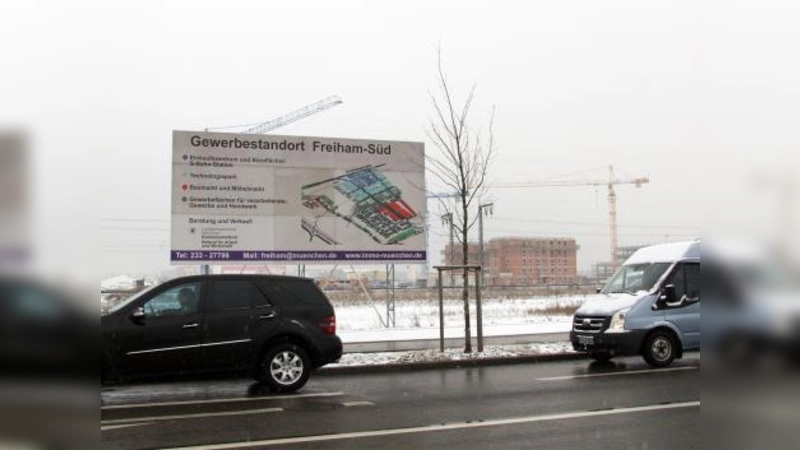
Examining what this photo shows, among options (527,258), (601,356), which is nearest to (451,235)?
(527,258)

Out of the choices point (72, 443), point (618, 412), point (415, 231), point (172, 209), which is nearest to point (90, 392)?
point (72, 443)

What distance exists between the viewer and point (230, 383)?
37.7 ft

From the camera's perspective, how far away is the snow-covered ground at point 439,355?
44.2ft

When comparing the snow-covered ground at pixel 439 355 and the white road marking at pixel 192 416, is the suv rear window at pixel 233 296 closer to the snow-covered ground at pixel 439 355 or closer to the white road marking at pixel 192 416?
the white road marking at pixel 192 416

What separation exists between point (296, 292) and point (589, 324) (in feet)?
18.4

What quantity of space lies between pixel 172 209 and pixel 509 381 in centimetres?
944

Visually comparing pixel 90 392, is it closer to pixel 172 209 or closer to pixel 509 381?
pixel 509 381

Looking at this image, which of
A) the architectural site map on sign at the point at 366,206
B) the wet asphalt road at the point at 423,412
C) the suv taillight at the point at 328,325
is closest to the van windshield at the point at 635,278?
the wet asphalt road at the point at 423,412

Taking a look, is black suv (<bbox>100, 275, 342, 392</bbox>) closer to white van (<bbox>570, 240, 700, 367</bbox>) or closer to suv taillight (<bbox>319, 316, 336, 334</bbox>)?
suv taillight (<bbox>319, 316, 336, 334</bbox>)

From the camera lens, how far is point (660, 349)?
12.6m

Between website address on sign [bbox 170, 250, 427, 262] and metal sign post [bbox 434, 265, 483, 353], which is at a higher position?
website address on sign [bbox 170, 250, 427, 262]

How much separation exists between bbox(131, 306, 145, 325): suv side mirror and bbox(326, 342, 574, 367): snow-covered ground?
13.8ft

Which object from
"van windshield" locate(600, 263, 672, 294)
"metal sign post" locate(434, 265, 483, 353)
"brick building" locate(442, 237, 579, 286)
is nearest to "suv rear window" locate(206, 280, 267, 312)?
"metal sign post" locate(434, 265, 483, 353)

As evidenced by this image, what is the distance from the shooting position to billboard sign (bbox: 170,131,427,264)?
56.3ft
